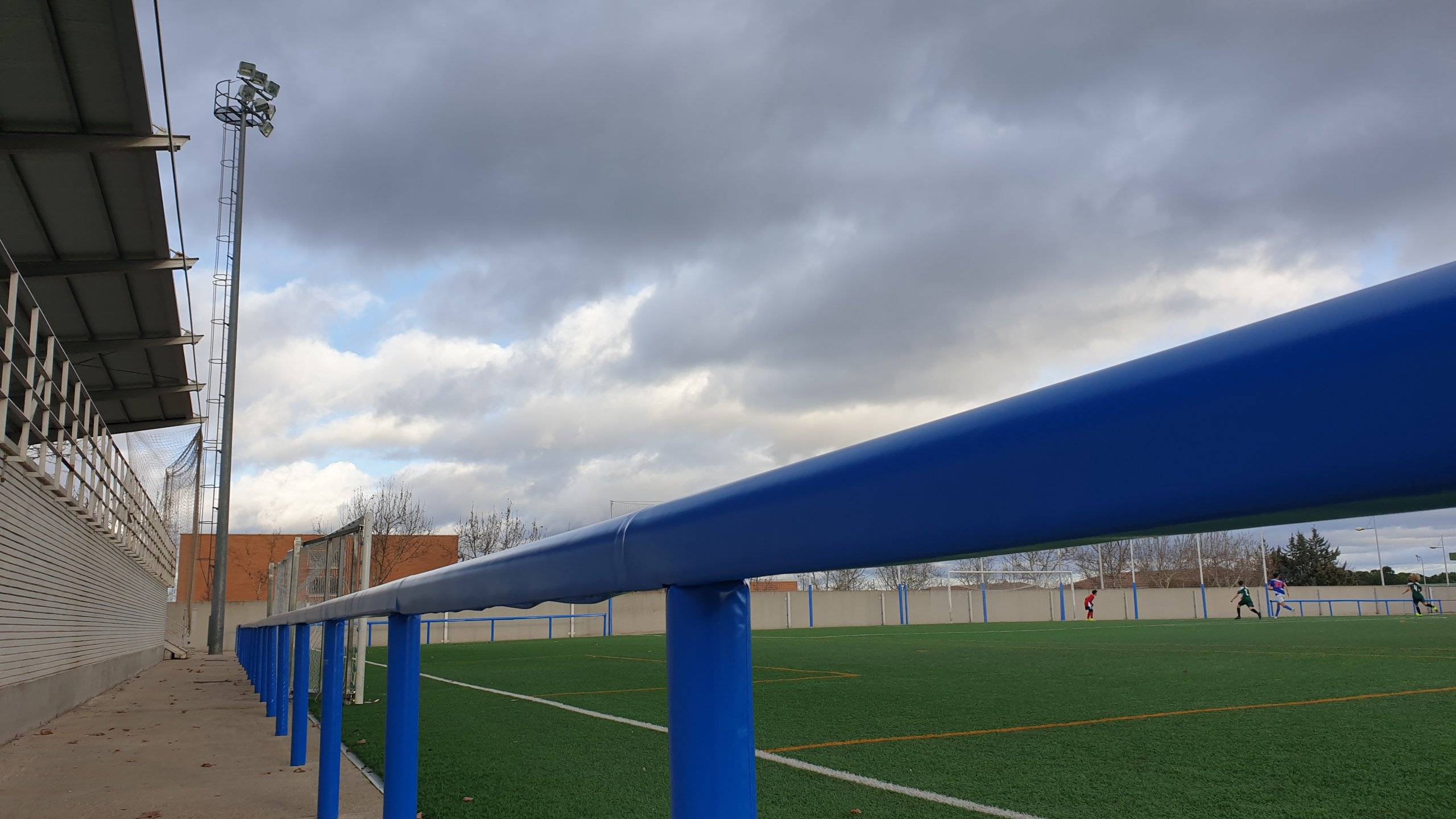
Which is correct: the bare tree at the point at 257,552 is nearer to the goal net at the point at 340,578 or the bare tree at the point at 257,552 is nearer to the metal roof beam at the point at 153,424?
the metal roof beam at the point at 153,424

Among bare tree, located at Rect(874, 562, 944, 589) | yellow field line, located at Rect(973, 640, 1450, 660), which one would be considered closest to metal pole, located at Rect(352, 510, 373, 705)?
yellow field line, located at Rect(973, 640, 1450, 660)

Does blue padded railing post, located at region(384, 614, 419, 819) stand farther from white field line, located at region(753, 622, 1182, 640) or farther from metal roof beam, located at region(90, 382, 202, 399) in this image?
white field line, located at region(753, 622, 1182, 640)

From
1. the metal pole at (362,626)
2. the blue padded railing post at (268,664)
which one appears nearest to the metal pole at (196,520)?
the blue padded railing post at (268,664)

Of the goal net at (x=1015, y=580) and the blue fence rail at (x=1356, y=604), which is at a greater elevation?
the goal net at (x=1015, y=580)

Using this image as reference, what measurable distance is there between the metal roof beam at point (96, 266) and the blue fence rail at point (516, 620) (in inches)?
679

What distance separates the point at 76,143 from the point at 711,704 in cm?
1319

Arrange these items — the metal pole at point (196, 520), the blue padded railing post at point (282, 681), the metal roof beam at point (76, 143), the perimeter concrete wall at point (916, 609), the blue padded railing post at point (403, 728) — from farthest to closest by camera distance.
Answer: the perimeter concrete wall at point (916, 609), the metal pole at point (196, 520), the metal roof beam at point (76, 143), the blue padded railing post at point (282, 681), the blue padded railing post at point (403, 728)

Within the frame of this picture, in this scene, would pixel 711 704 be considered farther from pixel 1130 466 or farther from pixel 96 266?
pixel 96 266

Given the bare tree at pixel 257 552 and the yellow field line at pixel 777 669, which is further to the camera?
the bare tree at pixel 257 552

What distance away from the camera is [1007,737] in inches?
268

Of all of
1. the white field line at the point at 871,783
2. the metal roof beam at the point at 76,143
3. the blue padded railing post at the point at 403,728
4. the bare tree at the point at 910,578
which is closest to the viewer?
the blue padded railing post at the point at 403,728

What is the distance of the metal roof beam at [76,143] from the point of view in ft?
37.0

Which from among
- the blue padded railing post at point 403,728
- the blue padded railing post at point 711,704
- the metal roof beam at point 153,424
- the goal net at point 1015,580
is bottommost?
the goal net at point 1015,580

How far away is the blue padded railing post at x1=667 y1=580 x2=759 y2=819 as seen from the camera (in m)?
1.20
